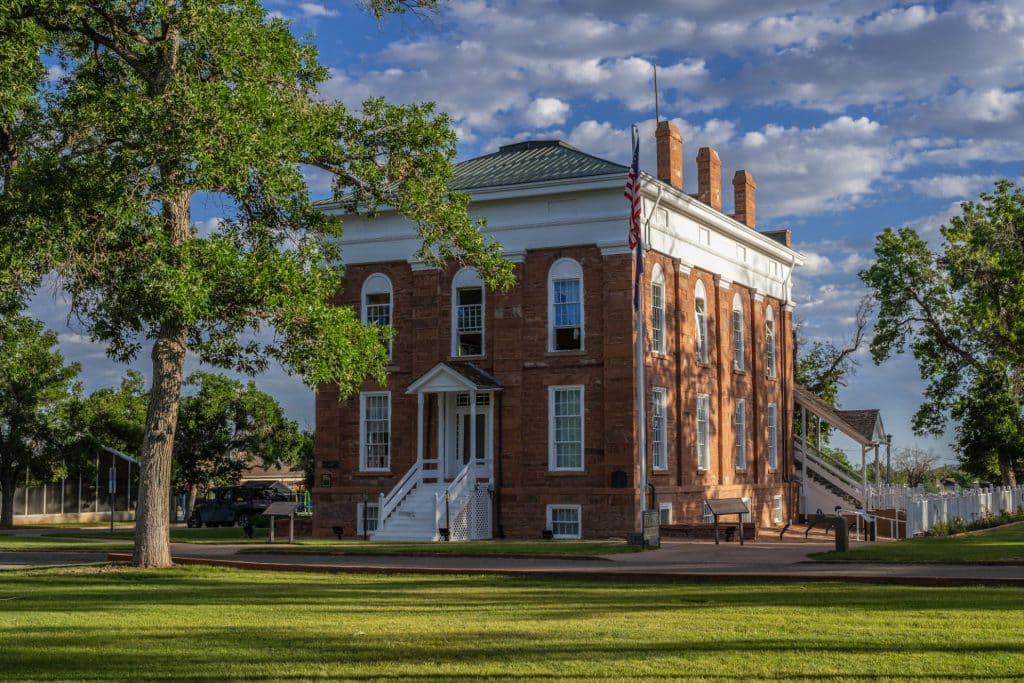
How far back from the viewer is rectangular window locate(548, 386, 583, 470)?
32.3 metres

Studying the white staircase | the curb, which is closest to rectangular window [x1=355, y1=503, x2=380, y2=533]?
the white staircase

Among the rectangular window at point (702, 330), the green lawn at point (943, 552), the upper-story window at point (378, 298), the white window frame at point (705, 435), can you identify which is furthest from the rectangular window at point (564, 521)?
the green lawn at point (943, 552)

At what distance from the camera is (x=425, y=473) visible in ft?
109

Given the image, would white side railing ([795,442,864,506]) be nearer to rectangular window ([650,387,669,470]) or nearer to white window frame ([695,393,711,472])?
white window frame ([695,393,711,472])

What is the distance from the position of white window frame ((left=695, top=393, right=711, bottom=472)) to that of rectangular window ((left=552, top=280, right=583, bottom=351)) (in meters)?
5.64

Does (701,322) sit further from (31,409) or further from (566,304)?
(31,409)

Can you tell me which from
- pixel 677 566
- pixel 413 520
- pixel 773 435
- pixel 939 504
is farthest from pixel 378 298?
pixel 677 566

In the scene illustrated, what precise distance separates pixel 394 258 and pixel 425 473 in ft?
21.1

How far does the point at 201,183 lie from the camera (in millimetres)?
19672

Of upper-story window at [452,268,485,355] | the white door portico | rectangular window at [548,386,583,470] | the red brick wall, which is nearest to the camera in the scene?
the red brick wall

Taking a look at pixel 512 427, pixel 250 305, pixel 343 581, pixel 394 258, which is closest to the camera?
pixel 343 581

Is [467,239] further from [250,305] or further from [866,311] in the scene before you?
[866,311]

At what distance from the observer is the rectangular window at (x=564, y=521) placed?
105ft

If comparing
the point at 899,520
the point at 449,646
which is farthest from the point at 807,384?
the point at 449,646
